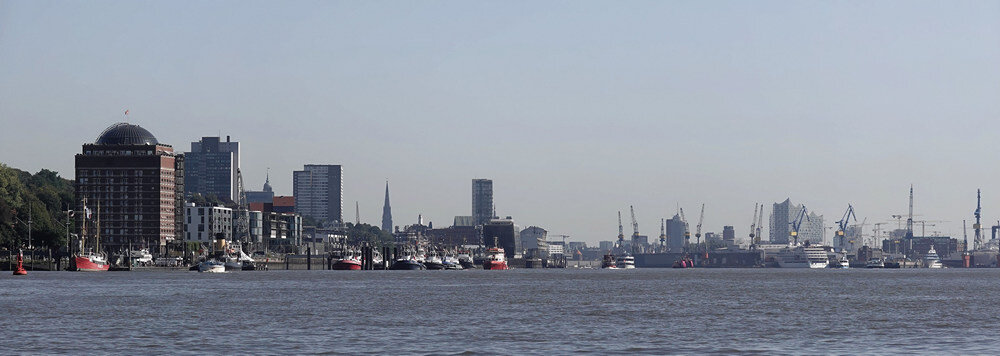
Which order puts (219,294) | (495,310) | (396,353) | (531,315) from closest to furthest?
(396,353) → (531,315) → (495,310) → (219,294)

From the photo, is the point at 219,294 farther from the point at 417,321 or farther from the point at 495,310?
the point at 417,321

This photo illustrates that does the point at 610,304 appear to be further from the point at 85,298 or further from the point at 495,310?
the point at 85,298

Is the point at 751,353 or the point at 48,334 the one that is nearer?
the point at 751,353

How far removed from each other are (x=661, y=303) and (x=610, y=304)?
15.1ft

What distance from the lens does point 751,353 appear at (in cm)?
6072

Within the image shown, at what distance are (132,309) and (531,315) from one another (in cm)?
2740

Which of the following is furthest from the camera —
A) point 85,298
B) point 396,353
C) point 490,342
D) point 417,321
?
point 85,298

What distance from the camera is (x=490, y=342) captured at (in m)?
66.6

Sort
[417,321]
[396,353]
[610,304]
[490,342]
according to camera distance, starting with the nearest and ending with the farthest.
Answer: [396,353], [490,342], [417,321], [610,304]

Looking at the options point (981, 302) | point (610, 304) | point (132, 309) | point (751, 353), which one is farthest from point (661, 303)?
point (751, 353)

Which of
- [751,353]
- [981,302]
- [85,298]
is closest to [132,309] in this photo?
[85,298]

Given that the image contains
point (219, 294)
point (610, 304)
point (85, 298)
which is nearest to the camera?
point (610, 304)

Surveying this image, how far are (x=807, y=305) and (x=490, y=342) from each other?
156 feet

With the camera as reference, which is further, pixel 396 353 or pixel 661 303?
pixel 661 303
